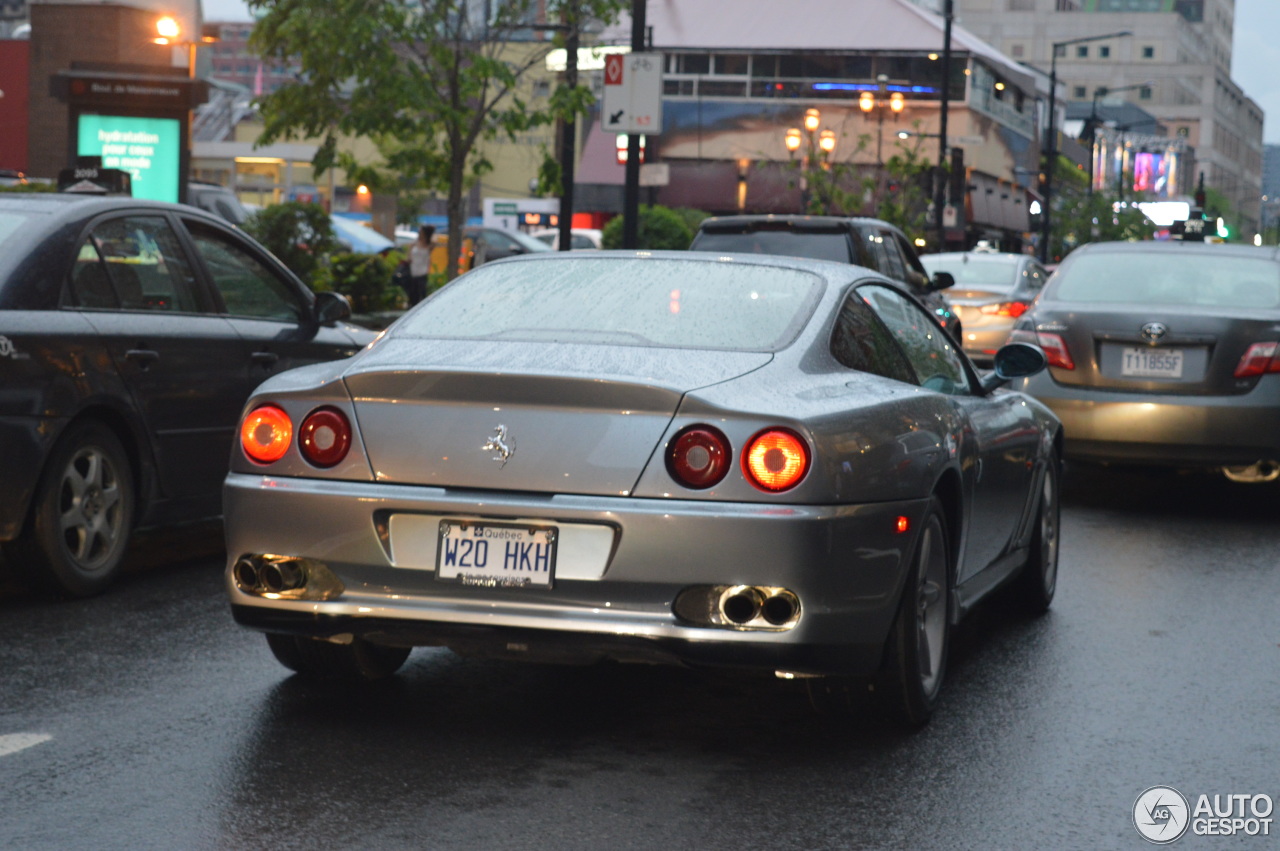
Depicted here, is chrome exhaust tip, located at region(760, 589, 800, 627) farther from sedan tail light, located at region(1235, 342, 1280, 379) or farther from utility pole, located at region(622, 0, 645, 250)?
utility pole, located at region(622, 0, 645, 250)

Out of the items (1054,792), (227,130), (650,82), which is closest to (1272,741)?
(1054,792)

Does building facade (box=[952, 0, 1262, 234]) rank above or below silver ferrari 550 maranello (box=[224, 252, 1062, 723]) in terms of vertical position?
above

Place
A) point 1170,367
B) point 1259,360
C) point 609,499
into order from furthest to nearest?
point 1170,367
point 1259,360
point 609,499

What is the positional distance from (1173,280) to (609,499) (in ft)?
24.2

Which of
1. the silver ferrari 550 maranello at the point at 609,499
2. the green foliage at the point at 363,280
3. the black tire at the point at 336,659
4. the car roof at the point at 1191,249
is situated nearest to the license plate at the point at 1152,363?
the car roof at the point at 1191,249

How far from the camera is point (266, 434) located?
17.0 feet

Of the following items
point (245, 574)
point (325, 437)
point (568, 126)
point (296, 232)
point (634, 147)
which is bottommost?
point (245, 574)

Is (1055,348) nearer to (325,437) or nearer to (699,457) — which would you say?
(699,457)

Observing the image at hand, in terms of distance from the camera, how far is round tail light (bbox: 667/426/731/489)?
15.6ft

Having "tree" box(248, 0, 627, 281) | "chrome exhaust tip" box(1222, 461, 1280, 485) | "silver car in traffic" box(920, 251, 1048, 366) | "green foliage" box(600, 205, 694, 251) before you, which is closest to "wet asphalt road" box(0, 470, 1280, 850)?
"chrome exhaust tip" box(1222, 461, 1280, 485)

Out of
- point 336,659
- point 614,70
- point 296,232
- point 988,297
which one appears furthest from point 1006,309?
point 336,659

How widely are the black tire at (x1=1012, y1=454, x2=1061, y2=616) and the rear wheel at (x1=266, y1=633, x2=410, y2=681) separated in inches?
110

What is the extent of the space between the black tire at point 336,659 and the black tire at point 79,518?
1.68 m

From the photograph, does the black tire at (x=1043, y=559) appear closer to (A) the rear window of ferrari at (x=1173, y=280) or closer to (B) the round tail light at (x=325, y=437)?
(B) the round tail light at (x=325, y=437)
